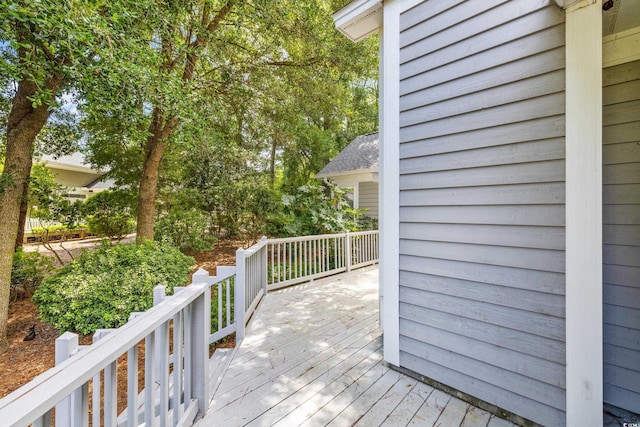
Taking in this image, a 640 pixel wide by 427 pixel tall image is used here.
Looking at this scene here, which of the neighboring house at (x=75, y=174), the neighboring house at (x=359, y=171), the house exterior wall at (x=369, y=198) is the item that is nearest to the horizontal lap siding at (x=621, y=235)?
the neighboring house at (x=359, y=171)

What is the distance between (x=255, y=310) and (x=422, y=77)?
3.34 metres

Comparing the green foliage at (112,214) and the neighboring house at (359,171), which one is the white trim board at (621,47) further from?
the green foliage at (112,214)

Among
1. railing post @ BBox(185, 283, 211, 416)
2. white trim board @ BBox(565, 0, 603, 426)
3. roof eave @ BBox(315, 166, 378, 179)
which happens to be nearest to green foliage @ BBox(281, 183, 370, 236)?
roof eave @ BBox(315, 166, 378, 179)

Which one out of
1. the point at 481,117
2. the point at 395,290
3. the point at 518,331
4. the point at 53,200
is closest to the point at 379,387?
the point at 395,290

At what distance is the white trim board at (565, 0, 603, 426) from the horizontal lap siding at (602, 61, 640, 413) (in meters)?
0.49

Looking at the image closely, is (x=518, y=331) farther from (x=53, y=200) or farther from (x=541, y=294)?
(x=53, y=200)

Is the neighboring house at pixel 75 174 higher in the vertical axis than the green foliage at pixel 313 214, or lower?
higher

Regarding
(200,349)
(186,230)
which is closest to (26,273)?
(186,230)

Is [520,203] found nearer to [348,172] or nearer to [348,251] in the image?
[348,251]

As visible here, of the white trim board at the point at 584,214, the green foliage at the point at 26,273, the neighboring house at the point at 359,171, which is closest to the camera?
the white trim board at the point at 584,214

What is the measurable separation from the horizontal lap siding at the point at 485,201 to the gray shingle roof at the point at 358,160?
5.44 metres

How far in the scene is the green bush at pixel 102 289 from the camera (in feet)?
11.8

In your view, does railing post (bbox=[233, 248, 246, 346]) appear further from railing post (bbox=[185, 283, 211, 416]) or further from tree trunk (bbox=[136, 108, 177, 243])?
tree trunk (bbox=[136, 108, 177, 243])

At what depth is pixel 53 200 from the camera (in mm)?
5258
